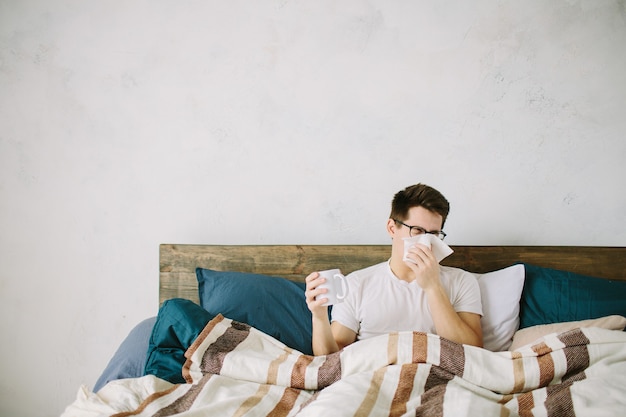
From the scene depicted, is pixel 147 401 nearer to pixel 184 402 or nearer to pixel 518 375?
pixel 184 402

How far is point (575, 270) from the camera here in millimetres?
1847

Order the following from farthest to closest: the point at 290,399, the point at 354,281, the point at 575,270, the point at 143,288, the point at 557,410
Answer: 1. the point at 143,288
2. the point at 575,270
3. the point at 354,281
4. the point at 290,399
5. the point at 557,410

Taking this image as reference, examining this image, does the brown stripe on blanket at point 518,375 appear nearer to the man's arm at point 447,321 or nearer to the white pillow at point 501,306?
the man's arm at point 447,321

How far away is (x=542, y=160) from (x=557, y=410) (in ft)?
3.97

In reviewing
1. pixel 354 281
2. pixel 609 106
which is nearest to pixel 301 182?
pixel 354 281

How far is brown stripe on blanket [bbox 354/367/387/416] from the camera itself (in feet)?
3.26

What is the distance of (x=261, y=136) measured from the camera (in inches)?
80.9

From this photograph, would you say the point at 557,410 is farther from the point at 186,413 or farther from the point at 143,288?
the point at 143,288

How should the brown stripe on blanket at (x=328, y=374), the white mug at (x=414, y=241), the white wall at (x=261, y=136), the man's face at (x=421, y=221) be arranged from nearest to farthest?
the brown stripe on blanket at (x=328, y=374) → the white mug at (x=414, y=241) → the man's face at (x=421, y=221) → the white wall at (x=261, y=136)

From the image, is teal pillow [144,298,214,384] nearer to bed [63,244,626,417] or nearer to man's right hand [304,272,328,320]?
bed [63,244,626,417]

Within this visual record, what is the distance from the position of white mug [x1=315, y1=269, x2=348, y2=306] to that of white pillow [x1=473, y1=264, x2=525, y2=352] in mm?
661

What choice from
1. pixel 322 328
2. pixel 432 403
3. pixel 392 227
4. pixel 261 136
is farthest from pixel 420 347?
pixel 261 136

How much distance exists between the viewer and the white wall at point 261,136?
77.4 inches

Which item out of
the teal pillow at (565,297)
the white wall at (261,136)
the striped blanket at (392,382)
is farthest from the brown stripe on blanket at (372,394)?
the white wall at (261,136)
